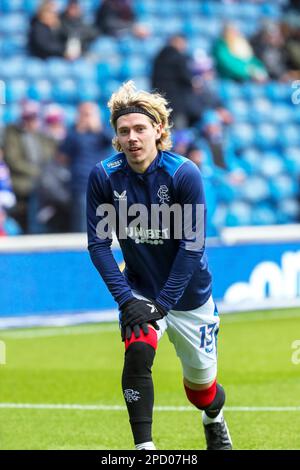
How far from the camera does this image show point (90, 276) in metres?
11.6

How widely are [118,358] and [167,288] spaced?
14.7 feet

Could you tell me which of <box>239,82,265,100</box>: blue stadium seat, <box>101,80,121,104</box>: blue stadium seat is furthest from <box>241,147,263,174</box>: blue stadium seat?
<box>101,80,121,104</box>: blue stadium seat

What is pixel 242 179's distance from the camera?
16844mm

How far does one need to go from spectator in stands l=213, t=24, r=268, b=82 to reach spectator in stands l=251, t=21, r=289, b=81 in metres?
0.17

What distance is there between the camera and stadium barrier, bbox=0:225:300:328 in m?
11.3

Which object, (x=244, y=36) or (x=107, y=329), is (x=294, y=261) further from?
(x=244, y=36)

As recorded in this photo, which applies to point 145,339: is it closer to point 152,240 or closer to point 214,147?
point 152,240

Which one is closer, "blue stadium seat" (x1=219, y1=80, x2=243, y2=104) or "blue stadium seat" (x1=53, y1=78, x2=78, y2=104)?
"blue stadium seat" (x1=53, y1=78, x2=78, y2=104)

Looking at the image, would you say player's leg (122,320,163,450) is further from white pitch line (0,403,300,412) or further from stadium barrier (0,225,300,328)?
stadium barrier (0,225,300,328)

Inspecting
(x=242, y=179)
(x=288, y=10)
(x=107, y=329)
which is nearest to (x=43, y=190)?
(x=107, y=329)

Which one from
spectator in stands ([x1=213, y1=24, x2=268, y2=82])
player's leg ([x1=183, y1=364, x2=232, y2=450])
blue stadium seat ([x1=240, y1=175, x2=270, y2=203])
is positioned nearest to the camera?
player's leg ([x1=183, y1=364, x2=232, y2=450])

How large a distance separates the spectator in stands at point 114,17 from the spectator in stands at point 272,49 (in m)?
2.72

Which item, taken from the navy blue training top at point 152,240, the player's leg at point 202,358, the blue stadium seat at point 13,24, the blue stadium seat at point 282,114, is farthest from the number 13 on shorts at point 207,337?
the blue stadium seat at point 282,114

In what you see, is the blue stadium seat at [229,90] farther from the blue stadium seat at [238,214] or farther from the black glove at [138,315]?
the black glove at [138,315]
